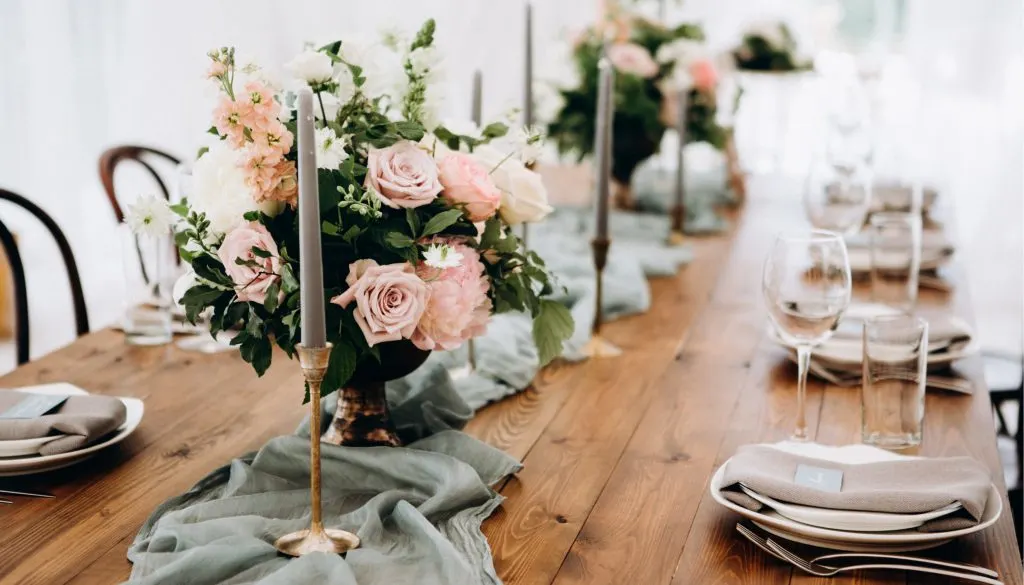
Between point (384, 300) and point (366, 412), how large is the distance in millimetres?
207

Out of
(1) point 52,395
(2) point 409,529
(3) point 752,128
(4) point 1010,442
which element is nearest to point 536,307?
(2) point 409,529

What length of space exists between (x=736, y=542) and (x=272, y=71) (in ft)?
2.19

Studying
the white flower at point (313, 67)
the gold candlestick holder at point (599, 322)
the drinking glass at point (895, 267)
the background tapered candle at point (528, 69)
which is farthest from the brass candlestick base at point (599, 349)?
the white flower at point (313, 67)

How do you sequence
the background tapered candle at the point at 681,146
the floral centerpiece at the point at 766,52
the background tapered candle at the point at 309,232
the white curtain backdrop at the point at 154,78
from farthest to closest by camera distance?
1. the white curtain backdrop at the point at 154,78
2. the floral centerpiece at the point at 766,52
3. the background tapered candle at the point at 681,146
4. the background tapered candle at the point at 309,232

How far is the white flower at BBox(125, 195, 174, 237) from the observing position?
1.17 metres

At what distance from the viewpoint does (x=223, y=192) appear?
3.66 ft

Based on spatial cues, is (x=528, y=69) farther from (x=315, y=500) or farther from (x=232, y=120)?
(x=315, y=500)

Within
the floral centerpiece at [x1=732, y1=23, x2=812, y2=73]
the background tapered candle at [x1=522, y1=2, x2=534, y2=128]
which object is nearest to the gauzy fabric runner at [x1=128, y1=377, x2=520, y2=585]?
the background tapered candle at [x1=522, y1=2, x2=534, y2=128]

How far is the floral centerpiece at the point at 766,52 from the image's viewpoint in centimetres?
314

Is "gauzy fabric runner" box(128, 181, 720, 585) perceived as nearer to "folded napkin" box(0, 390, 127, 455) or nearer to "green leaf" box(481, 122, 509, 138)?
"folded napkin" box(0, 390, 127, 455)

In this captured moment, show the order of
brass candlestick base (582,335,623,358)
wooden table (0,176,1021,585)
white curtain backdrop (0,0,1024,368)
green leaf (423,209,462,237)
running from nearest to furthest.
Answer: wooden table (0,176,1021,585)
green leaf (423,209,462,237)
brass candlestick base (582,335,623,358)
white curtain backdrop (0,0,1024,368)

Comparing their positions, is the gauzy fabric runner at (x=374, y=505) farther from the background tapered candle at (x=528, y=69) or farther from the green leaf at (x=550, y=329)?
the background tapered candle at (x=528, y=69)

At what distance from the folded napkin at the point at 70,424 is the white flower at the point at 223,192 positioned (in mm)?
283

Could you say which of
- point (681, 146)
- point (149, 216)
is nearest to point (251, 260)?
point (149, 216)
